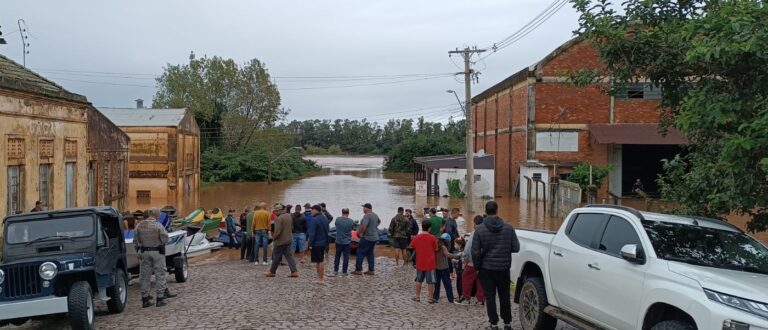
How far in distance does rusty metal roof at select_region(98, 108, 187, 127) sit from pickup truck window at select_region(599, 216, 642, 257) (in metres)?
41.7

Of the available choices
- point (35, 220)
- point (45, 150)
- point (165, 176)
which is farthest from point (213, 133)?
point (35, 220)

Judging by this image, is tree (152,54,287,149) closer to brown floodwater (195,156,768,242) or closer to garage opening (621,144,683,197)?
brown floodwater (195,156,768,242)

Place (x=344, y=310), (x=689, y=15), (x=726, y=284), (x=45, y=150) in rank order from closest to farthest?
(x=726, y=284), (x=689, y=15), (x=344, y=310), (x=45, y=150)

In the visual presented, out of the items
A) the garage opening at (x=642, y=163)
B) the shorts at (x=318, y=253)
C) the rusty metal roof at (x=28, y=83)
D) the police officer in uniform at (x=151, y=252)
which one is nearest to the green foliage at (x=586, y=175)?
the garage opening at (x=642, y=163)

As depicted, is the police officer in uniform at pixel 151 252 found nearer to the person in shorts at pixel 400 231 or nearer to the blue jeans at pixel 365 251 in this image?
the blue jeans at pixel 365 251

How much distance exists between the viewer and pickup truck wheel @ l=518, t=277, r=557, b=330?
8680 mm

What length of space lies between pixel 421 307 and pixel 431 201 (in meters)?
30.9

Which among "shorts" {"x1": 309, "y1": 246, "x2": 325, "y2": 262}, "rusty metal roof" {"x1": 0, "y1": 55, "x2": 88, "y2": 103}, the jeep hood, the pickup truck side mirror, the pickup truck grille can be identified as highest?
"rusty metal roof" {"x1": 0, "y1": 55, "x2": 88, "y2": 103}

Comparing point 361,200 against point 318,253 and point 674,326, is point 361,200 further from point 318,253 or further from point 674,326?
point 674,326

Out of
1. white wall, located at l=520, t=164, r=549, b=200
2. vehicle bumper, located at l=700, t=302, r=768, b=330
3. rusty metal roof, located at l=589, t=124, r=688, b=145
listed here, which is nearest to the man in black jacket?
vehicle bumper, located at l=700, t=302, r=768, b=330

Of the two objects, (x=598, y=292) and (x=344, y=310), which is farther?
(x=344, y=310)

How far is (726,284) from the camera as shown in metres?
5.84

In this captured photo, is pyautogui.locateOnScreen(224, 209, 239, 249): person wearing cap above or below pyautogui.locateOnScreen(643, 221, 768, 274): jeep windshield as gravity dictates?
below

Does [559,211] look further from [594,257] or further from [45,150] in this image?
[594,257]
